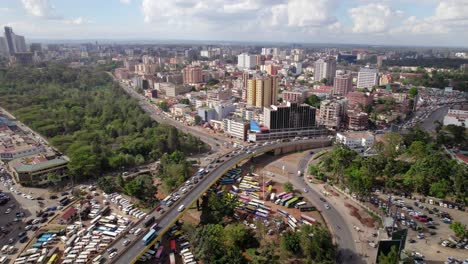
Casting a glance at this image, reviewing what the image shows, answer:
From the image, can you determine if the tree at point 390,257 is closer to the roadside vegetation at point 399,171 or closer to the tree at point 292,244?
the tree at point 292,244

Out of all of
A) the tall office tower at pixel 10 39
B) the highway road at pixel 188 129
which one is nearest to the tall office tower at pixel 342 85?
the highway road at pixel 188 129

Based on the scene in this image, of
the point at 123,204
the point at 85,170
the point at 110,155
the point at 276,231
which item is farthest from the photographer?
the point at 110,155

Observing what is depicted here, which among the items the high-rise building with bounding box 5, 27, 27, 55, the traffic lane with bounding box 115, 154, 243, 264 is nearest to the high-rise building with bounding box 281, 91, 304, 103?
the traffic lane with bounding box 115, 154, 243, 264

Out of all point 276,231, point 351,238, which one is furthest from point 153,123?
point 351,238

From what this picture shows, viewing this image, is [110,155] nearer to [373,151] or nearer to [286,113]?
[286,113]

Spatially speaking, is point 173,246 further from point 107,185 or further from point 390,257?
point 390,257
